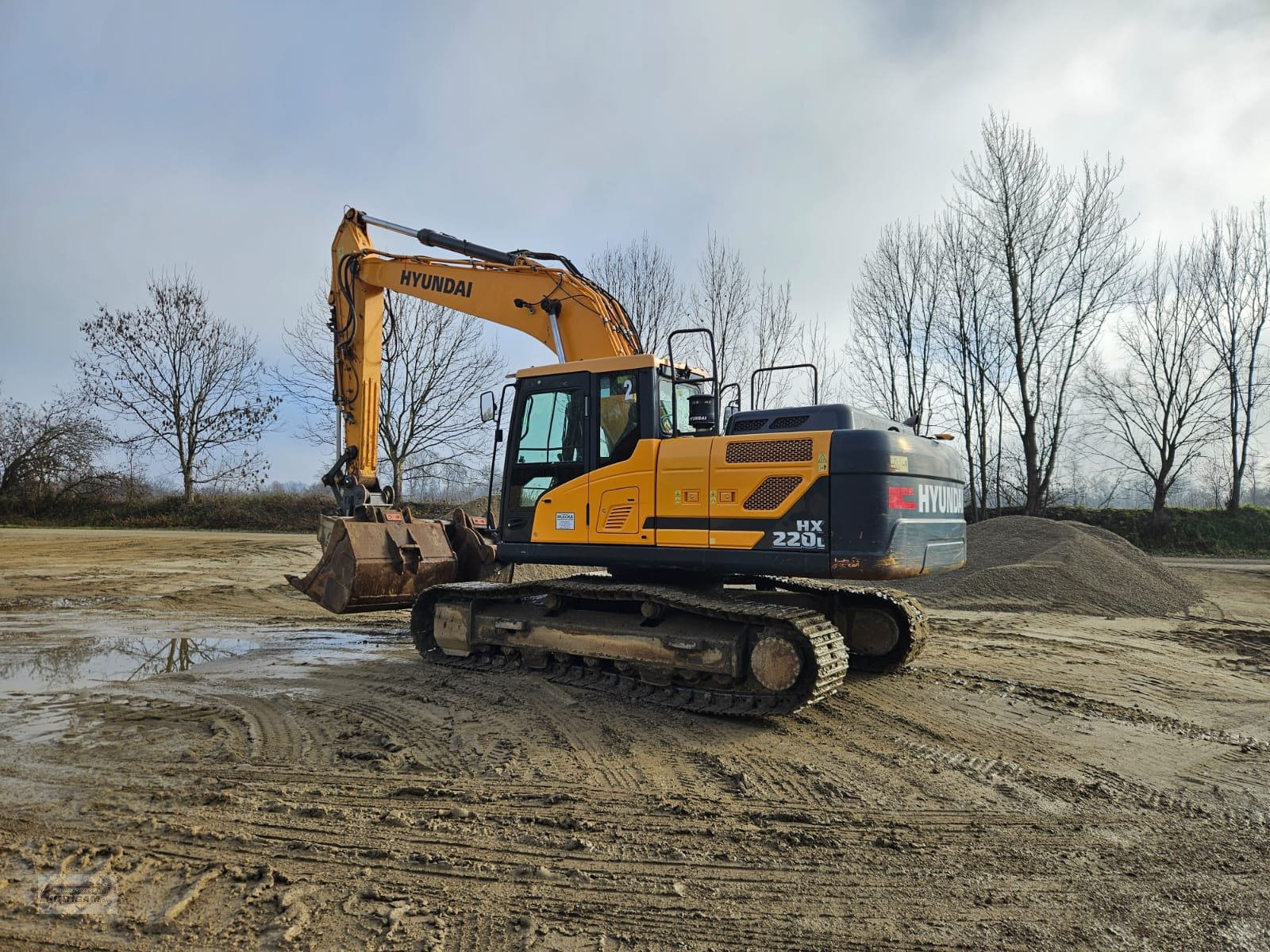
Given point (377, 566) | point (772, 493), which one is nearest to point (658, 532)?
point (772, 493)

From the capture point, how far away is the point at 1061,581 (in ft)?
41.2

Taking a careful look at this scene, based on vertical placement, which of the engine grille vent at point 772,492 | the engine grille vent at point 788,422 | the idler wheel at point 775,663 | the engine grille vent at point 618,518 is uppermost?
the engine grille vent at point 788,422

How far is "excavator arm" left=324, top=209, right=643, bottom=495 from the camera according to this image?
7.62m

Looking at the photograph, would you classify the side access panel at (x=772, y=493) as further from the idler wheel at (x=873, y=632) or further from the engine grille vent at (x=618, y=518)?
the idler wheel at (x=873, y=632)

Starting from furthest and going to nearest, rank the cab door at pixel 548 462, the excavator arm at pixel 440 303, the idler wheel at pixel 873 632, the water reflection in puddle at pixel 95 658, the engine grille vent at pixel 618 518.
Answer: the excavator arm at pixel 440 303 → the idler wheel at pixel 873 632 → the water reflection in puddle at pixel 95 658 → the cab door at pixel 548 462 → the engine grille vent at pixel 618 518

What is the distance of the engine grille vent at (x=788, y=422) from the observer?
577cm

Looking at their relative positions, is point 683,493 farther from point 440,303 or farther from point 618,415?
point 440,303

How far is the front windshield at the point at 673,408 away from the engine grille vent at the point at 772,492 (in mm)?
970

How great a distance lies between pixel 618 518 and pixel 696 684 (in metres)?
1.43

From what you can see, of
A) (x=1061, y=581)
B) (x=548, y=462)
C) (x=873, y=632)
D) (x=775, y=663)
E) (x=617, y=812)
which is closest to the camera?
(x=617, y=812)

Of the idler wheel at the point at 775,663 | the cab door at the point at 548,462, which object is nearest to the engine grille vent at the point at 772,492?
the idler wheel at the point at 775,663

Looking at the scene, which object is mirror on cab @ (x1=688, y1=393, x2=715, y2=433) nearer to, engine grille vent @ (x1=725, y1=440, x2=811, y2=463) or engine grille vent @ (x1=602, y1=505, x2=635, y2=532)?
engine grille vent @ (x1=725, y1=440, x2=811, y2=463)

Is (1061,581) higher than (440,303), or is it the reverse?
(440,303)

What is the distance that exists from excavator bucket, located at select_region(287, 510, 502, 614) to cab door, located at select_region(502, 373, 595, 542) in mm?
1691
